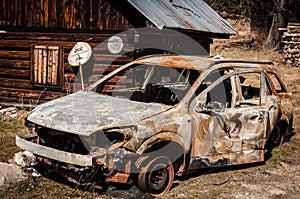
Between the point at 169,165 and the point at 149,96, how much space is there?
1.57 meters

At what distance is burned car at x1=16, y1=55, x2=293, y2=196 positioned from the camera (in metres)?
5.44

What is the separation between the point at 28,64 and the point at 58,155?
706 cm

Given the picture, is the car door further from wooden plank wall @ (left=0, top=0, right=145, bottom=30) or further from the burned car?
wooden plank wall @ (left=0, top=0, right=145, bottom=30)

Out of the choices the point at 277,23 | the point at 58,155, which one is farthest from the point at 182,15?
the point at 277,23

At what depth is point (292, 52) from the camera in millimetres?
18766

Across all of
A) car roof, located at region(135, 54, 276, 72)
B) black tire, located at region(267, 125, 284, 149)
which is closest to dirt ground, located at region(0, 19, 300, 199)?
black tire, located at region(267, 125, 284, 149)

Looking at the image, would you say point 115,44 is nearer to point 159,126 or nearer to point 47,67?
point 47,67

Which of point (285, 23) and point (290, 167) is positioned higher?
point (285, 23)

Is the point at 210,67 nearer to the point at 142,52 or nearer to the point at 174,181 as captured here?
the point at 174,181

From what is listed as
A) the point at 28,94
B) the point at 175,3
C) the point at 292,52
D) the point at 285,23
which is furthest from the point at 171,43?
the point at 285,23

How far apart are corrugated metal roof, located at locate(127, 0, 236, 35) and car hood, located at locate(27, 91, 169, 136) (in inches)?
133

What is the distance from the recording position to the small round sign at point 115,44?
10.6 meters

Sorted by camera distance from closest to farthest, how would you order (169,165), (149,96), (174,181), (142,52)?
(169,165), (174,181), (149,96), (142,52)

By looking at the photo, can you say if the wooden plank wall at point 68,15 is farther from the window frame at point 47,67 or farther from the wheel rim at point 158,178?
the wheel rim at point 158,178
